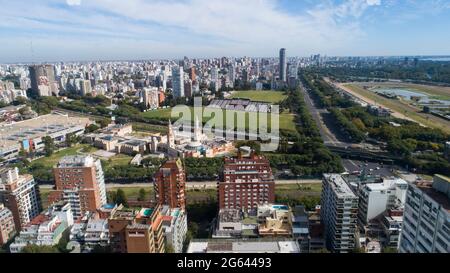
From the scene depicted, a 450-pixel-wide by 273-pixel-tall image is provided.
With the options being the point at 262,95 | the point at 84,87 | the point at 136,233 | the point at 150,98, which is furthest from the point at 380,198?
the point at 84,87

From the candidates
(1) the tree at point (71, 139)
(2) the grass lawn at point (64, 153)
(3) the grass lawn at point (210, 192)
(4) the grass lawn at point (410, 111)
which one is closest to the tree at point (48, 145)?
(2) the grass lawn at point (64, 153)

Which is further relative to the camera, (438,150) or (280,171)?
(438,150)

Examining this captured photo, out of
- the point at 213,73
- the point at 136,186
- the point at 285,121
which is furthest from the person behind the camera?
the point at 213,73

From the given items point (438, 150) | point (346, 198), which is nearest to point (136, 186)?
point (346, 198)

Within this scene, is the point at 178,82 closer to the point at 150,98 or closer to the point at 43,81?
the point at 150,98

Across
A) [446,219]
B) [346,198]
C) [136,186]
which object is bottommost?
[136,186]

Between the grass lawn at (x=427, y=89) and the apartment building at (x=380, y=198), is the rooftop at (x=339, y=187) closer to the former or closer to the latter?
the apartment building at (x=380, y=198)
